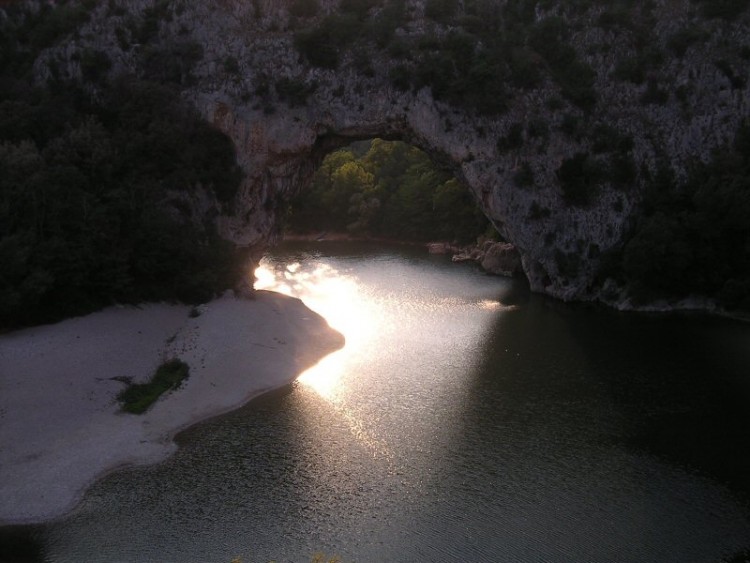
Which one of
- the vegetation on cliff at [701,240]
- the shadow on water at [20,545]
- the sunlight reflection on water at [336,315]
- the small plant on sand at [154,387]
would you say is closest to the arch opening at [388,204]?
the sunlight reflection on water at [336,315]

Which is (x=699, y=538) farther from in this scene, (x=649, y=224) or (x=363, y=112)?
(x=363, y=112)

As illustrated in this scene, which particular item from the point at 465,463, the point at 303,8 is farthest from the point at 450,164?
the point at 465,463

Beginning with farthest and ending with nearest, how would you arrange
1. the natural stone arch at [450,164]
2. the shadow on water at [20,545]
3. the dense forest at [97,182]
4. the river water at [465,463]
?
the natural stone arch at [450,164] < the dense forest at [97,182] < the river water at [465,463] < the shadow on water at [20,545]

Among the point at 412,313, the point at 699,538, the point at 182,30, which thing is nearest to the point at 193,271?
the point at 412,313

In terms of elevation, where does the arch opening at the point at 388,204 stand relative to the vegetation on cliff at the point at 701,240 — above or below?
below

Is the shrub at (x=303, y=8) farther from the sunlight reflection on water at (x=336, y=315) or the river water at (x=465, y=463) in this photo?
the river water at (x=465, y=463)
